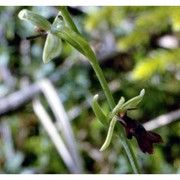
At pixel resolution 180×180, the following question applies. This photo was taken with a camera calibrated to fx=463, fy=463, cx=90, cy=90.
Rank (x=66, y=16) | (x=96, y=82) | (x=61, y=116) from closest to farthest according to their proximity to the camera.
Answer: (x=66, y=16), (x=61, y=116), (x=96, y=82)

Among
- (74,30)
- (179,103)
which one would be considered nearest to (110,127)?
(74,30)

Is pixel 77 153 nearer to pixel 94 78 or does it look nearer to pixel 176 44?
pixel 94 78

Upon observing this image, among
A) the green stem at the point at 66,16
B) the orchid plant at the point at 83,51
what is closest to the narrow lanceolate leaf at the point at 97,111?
the orchid plant at the point at 83,51

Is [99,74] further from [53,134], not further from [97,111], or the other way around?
[53,134]

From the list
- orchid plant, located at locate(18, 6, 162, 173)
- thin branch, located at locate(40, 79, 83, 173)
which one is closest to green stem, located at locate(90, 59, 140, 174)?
orchid plant, located at locate(18, 6, 162, 173)

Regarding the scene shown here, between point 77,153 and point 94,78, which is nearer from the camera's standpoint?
point 77,153

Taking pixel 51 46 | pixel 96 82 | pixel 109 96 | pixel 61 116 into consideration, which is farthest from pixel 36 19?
pixel 96 82
